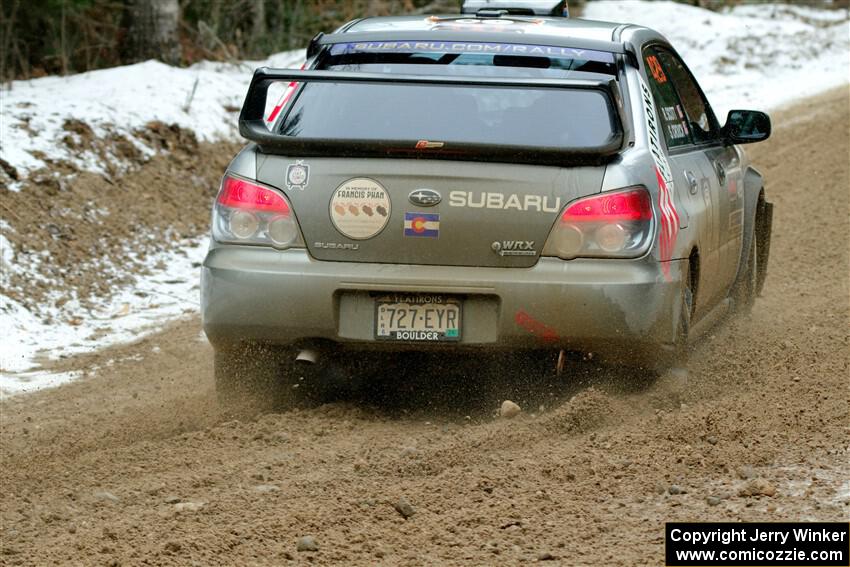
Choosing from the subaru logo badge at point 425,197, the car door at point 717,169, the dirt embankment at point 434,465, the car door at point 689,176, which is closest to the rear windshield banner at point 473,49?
the car door at point 689,176

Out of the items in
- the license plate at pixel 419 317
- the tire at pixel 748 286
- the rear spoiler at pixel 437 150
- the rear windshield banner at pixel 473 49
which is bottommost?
the tire at pixel 748 286

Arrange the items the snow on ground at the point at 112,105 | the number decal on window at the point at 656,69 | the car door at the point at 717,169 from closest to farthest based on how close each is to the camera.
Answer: the number decal on window at the point at 656,69, the car door at the point at 717,169, the snow on ground at the point at 112,105

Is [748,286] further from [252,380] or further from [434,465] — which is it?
[434,465]

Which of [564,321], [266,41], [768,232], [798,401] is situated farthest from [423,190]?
[266,41]

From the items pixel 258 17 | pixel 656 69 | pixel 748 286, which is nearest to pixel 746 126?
pixel 656 69

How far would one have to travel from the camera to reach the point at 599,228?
209 inches

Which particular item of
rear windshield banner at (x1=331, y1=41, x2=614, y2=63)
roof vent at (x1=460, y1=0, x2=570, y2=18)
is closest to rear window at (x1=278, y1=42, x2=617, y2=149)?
rear windshield banner at (x1=331, y1=41, x2=614, y2=63)

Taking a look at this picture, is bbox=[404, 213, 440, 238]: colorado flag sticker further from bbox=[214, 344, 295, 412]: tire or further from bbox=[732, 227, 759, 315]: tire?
bbox=[732, 227, 759, 315]: tire

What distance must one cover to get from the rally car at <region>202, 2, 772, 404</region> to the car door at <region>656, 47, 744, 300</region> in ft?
2.76

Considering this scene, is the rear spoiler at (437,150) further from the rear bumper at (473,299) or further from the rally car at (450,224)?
the rear bumper at (473,299)

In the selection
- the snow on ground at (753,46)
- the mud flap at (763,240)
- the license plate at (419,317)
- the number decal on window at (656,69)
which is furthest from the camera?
the snow on ground at (753,46)

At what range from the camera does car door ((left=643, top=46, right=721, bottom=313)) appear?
19.6ft

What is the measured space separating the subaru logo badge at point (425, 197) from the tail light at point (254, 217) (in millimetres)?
511

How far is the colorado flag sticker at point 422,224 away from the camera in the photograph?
532 cm
